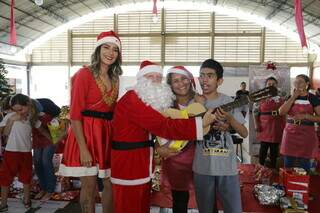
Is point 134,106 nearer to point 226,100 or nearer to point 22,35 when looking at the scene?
point 226,100

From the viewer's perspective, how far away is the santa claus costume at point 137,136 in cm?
188

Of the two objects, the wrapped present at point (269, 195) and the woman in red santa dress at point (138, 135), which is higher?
the woman in red santa dress at point (138, 135)

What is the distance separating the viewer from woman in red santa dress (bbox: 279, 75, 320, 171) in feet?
11.5

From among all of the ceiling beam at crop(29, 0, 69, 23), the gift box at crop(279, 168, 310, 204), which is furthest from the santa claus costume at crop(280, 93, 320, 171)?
the ceiling beam at crop(29, 0, 69, 23)

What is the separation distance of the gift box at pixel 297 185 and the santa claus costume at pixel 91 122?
7.50 ft

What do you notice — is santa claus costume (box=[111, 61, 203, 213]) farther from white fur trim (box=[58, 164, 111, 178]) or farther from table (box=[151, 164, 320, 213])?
table (box=[151, 164, 320, 213])

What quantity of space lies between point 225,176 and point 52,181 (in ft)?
8.21

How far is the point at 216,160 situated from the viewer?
6.81 ft

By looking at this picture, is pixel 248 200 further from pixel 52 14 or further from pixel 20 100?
pixel 52 14

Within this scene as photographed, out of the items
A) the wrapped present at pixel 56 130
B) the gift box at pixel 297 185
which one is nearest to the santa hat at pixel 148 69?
the wrapped present at pixel 56 130

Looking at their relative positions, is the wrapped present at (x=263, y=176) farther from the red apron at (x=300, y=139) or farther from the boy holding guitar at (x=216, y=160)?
the boy holding guitar at (x=216, y=160)

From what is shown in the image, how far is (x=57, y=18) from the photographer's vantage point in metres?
14.1

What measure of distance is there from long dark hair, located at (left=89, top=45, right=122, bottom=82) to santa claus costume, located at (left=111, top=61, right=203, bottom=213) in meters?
0.29

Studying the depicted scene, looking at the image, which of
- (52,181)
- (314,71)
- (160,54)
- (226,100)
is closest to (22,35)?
(160,54)
